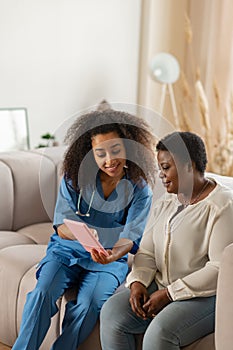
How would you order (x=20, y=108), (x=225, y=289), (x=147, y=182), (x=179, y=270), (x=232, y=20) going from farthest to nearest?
(x=232, y=20), (x=20, y=108), (x=147, y=182), (x=179, y=270), (x=225, y=289)

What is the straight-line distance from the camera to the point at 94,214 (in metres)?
2.11

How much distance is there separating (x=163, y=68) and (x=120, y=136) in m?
2.37

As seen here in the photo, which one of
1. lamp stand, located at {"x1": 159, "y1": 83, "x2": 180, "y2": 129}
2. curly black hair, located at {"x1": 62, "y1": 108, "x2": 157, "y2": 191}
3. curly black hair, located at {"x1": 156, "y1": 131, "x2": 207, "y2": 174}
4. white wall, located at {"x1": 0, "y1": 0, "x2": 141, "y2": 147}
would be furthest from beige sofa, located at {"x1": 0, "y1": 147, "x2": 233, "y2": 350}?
lamp stand, located at {"x1": 159, "y1": 83, "x2": 180, "y2": 129}

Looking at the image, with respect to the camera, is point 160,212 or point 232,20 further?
point 232,20

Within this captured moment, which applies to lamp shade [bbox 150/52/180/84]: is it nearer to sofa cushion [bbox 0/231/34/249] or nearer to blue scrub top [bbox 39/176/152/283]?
sofa cushion [bbox 0/231/34/249]

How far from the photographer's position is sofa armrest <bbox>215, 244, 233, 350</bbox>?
1.66m

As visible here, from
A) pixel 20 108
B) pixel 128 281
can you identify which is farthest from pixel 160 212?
pixel 20 108

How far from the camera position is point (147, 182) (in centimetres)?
206

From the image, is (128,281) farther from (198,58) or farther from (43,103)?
(198,58)

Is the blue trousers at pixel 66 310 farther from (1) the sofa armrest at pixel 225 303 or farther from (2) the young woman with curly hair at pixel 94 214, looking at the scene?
(1) the sofa armrest at pixel 225 303

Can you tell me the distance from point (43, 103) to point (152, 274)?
234 centimetres

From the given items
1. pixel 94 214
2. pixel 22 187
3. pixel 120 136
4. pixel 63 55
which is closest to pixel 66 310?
pixel 94 214

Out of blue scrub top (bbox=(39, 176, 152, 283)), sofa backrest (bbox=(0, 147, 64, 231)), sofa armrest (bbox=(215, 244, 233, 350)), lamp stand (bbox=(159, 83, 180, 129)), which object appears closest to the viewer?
sofa armrest (bbox=(215, 244, 233, 350))

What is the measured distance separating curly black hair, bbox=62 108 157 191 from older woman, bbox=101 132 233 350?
7 cm
